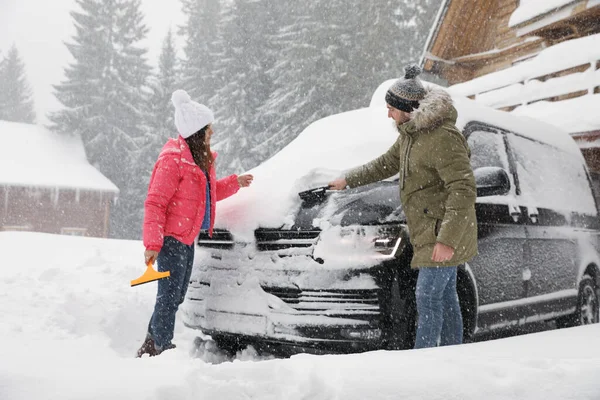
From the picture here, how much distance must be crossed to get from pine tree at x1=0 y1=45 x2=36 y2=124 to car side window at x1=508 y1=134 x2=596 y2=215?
192 feet

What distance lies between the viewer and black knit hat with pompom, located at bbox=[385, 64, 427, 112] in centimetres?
313

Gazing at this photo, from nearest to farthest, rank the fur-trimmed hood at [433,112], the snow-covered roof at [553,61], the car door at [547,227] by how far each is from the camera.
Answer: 1. the fur-trimmed hood at [433,112]
2. the car door at [547,227]
3. the snow-covered roof at [553,61]

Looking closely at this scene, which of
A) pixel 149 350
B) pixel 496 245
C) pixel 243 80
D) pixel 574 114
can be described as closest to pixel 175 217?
pixel 149 350

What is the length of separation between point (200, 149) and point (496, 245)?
7.04ft

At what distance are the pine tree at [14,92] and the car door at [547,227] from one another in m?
58.7

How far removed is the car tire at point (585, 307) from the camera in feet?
15.4

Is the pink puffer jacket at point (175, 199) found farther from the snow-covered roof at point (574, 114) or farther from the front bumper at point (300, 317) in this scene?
the snow-covered roof at point (574, 114)

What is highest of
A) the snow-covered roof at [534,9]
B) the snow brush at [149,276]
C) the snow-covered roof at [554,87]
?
the snow-covered roof at [534,9]

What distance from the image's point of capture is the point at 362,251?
3.02 metres

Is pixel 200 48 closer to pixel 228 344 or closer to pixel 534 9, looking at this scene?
pixel 534 9

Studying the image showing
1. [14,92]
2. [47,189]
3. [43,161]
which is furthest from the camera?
[14,92]

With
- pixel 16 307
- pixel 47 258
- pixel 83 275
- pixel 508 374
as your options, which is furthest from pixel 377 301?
pixel 47 258

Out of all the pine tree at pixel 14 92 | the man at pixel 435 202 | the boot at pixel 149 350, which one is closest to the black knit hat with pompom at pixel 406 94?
the man at pixel 435 202

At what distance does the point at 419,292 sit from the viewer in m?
2.91
